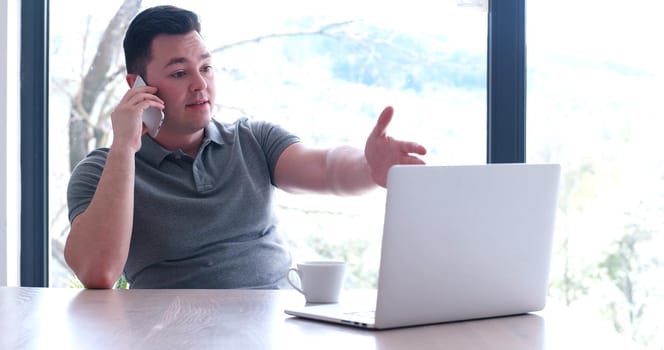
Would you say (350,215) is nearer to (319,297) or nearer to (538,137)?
(538,137)

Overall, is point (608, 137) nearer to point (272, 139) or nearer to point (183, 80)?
point (272, 139)

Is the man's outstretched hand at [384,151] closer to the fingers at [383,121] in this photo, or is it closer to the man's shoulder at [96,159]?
the fingers at [383,121]

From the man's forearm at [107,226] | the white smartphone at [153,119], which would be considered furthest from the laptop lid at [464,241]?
the white smartphone at [153,119]

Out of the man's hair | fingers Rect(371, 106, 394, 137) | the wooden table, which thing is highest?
the man's hair

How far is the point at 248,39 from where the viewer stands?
9.59ft

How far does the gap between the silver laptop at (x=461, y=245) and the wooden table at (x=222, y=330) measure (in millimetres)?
28

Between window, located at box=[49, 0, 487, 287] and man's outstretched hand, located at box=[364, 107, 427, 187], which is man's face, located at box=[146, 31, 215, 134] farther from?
man's outstretched hand, located at box=[364, 107, 427, 187]

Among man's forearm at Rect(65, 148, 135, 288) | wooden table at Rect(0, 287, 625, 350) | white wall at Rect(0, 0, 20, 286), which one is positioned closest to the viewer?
wooden table at Rect(0, 287, 625, 350)

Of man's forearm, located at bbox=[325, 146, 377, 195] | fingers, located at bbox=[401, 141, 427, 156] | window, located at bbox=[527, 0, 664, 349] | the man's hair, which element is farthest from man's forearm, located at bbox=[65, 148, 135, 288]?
window, located at bbox=[527, 0, 664, 349]

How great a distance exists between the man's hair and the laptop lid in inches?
52.0

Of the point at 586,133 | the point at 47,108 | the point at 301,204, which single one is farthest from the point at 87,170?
the point at 586,133

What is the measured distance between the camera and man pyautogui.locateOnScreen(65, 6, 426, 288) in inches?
87.0

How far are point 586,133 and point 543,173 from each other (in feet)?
4.81

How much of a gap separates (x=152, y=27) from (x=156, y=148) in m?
0.34
